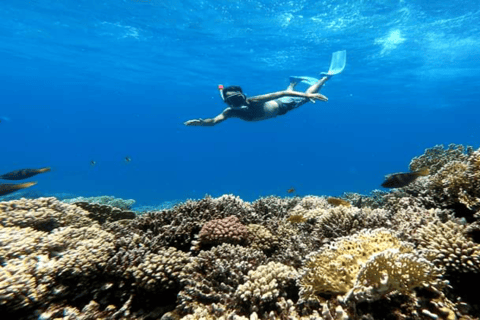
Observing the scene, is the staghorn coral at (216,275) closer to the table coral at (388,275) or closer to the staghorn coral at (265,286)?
the staghorn coral at (265,286)

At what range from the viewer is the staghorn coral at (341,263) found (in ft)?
9.15

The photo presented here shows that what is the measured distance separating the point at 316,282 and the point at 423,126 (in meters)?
107

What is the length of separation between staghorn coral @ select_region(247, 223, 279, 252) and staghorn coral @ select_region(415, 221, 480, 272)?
2304 mm

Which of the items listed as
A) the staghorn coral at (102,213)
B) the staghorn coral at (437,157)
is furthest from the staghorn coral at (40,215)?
the staghorn coral at (437,157)

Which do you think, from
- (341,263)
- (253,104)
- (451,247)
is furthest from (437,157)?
(253,104)

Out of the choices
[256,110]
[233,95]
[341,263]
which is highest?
[256,110]

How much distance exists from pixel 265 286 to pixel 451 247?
2278 millimetres

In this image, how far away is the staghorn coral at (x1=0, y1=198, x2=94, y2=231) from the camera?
4.69 metres

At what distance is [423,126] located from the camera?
89125 millimetres

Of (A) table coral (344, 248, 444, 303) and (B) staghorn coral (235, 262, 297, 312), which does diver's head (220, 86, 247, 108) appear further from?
(A) table coral (344, 248, 444, 303)

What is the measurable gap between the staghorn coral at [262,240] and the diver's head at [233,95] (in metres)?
6.98

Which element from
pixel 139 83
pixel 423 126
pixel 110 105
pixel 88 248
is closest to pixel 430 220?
pixel 88 248

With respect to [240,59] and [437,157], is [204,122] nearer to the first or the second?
[437,157]

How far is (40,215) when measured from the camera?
5.03 meters
